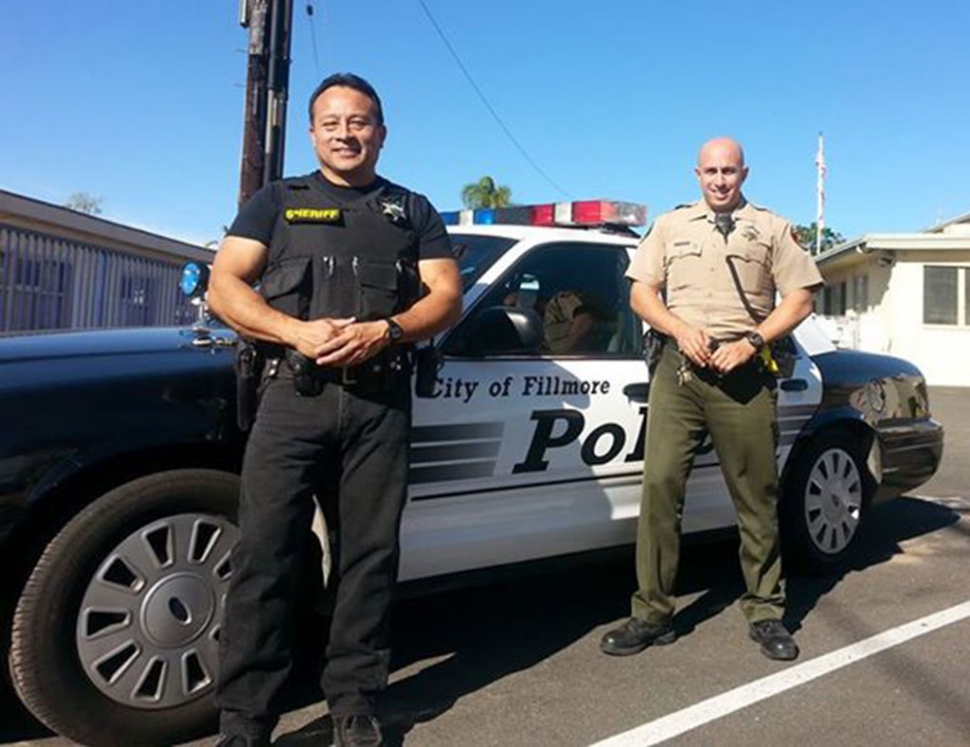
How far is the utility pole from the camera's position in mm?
8078

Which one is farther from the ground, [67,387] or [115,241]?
[115,241]

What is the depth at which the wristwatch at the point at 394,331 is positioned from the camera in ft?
8.54

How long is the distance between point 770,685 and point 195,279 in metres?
2.63

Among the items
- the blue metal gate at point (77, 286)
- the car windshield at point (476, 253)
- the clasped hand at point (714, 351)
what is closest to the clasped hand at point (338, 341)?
the car windshield at point (476, 253)

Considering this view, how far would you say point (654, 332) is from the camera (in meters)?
3.68

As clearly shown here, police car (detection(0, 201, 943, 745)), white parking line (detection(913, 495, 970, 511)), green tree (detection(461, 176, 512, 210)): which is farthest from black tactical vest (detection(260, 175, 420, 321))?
green tree (detection(461, 176, 512, 210))

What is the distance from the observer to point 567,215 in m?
4.27

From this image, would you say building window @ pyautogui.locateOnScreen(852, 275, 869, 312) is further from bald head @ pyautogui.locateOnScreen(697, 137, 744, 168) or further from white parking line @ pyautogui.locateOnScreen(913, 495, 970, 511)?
bald head @ pyautogui.locateOnScreen(697, 137, 744, 168)

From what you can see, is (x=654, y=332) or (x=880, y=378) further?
(x=880, y=378)

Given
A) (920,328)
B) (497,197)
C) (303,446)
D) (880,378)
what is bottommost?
(303,446)

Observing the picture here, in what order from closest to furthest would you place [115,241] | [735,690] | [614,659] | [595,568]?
[735,690]
[614,659]
[595,568]
[115,241]

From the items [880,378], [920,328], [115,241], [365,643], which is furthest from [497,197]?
[365,643]

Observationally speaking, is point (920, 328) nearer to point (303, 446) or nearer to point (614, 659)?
point (614, 659)

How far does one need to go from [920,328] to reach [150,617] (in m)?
19.3
